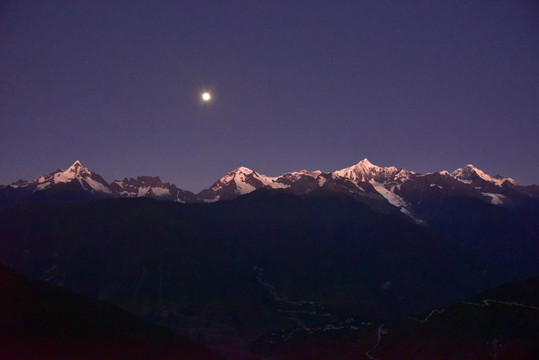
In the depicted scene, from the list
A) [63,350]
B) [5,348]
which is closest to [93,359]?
[63,350]

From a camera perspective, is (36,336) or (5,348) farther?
(36,336)

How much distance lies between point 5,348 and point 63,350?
21840 millimetres

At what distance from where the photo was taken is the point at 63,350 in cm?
19525

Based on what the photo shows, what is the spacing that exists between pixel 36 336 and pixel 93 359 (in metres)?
23.3

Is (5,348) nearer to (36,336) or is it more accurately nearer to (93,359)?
(36,336)

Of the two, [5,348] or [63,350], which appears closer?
[5,348]

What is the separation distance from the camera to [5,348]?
180 m

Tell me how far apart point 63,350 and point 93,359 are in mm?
12001

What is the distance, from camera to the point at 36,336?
196m

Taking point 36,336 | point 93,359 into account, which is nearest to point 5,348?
point 36,336

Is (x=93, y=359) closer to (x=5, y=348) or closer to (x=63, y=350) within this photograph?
(x=63, y=350)
